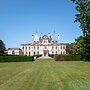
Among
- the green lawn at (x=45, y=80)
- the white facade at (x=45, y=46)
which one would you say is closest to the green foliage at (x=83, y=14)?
the green lawn at (x=45, y=80)

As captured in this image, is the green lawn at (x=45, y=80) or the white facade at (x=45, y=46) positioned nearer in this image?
the green lawn at (x=45, y=80)

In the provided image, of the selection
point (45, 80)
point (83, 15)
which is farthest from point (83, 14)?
point (45, 80)

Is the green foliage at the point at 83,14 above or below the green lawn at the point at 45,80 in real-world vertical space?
above

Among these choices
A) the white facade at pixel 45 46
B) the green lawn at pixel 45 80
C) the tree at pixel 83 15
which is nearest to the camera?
the green lawn at pixel 45 80

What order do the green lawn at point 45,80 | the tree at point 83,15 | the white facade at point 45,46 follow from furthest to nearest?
the white facade at point 45,46
the tree at point 83,15
the green lawn at point 45,80

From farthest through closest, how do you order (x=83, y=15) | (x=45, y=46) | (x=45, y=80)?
(x=45, y=46) → (x=83, y=15) → (x=45, y=80)

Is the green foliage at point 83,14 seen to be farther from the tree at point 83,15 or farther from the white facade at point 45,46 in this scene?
the white facade at point 45,46

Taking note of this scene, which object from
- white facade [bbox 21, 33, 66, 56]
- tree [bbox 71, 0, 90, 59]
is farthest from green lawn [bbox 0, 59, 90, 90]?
white facade [bbox 21, 33, 66, 56]

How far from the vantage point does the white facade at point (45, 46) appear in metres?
139

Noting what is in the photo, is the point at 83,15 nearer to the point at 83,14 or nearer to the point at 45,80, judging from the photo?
the point at 83,14

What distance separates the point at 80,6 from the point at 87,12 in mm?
3464

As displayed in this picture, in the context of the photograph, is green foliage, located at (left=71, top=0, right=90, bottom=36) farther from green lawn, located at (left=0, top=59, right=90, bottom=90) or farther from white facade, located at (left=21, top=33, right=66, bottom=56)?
white facade, located at (left=21, top=33, right=66, bottom=56)

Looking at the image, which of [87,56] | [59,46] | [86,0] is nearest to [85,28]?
[86,0]

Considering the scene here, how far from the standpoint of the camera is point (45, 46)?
140 meters
